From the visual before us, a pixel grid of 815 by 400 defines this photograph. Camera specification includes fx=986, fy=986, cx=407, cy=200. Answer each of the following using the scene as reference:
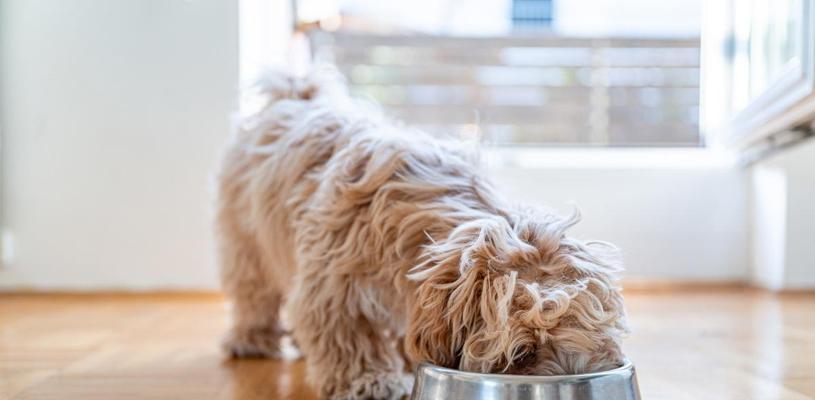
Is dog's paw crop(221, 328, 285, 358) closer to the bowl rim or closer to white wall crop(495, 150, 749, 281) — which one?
the bowl rim

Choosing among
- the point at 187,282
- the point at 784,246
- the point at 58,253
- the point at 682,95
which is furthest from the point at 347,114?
the point at 682,95

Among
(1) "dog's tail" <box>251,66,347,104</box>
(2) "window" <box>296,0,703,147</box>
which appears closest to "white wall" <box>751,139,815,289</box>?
(2) "window" <box>296,0,703,147</box>

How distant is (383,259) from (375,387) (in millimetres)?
262

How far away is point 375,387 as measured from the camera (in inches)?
75.0

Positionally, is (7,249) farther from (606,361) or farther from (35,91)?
(606,361)

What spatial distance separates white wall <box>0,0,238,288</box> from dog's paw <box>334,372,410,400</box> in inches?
83.8

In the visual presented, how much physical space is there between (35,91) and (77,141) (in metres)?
0.25

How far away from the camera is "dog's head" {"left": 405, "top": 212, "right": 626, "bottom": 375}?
145 cm

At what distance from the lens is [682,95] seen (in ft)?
15.1

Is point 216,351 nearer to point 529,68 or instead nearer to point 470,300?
Answer: point 470,300

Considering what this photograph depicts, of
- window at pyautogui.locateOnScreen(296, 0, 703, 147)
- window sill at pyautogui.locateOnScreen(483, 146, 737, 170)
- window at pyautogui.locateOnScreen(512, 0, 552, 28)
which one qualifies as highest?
window at pyautogui.locateOnScreen(512, 0, 552, 28)

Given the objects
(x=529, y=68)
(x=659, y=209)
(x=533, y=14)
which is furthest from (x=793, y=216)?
(x=533, y=14)

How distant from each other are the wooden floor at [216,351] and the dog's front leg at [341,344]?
11cm

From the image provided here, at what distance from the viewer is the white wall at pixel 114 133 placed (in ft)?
12.7
